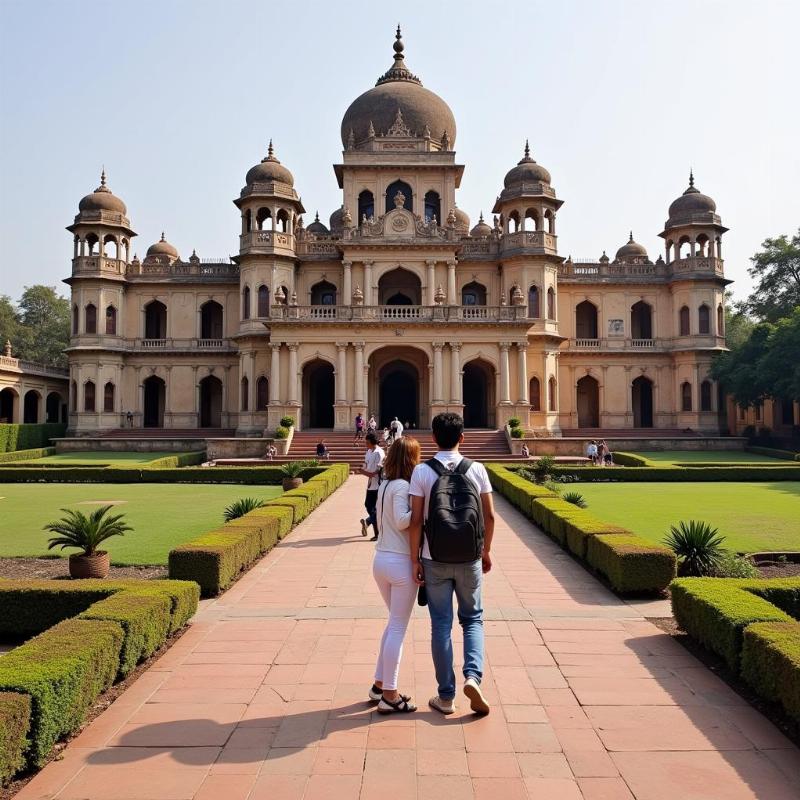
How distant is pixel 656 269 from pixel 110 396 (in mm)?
36867

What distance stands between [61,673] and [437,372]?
108 feet

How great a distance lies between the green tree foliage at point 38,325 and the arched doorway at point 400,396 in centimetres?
3913

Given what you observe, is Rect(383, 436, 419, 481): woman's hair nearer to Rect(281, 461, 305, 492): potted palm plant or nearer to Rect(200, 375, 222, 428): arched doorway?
Rect(281, 461, 305, 492): potted palm plant

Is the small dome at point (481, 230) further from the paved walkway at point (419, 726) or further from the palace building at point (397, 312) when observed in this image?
the paved walkway at point (419, 726)

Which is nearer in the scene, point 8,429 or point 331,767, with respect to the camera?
point 331,767

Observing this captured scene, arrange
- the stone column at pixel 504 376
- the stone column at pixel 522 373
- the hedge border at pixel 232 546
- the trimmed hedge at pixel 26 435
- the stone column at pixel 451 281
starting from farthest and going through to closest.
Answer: the stone column at pixel 451 281 → the trimmed hedge at pixel 26 435 → the stone column at pixel 522 373 → the stone column at pixel 504 376 → the hedge border at pixel 232 546

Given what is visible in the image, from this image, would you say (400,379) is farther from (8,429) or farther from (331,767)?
(331,767)

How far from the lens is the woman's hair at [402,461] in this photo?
6.00 meters

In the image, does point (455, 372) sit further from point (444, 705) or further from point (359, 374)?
point (444, 705)

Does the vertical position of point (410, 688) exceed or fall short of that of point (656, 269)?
it falls short

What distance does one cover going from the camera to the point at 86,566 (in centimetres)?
1028

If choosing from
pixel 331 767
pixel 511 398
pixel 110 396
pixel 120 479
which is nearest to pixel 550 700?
pixel 331 767

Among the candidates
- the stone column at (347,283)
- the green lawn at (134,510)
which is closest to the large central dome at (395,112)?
the stone column at (347,283)

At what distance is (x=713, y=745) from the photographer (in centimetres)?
527
